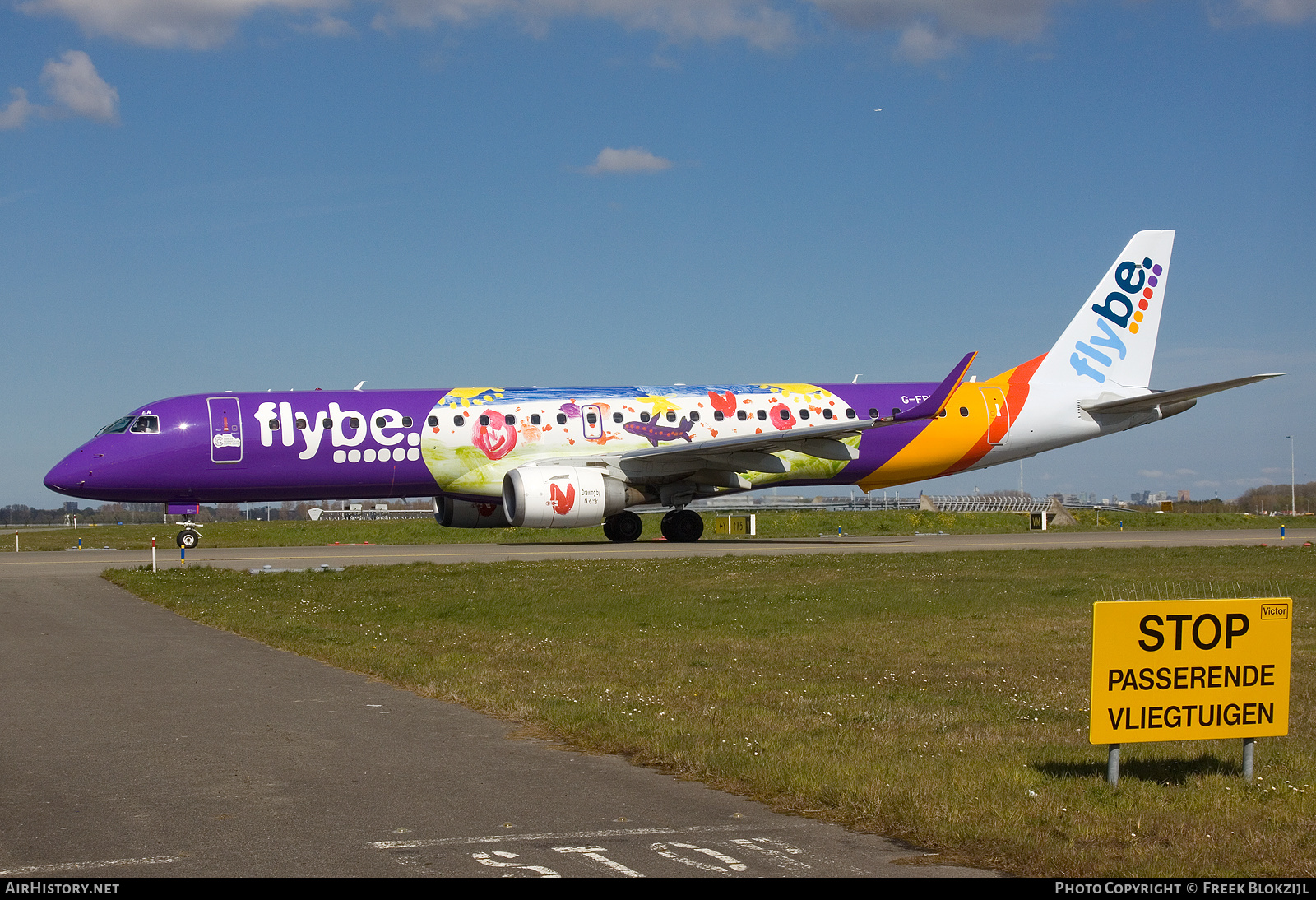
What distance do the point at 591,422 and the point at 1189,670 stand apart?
2513 centimetres

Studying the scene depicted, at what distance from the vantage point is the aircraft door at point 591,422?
3158 cm

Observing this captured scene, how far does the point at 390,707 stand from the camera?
33.3ft

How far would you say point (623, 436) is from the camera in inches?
1254

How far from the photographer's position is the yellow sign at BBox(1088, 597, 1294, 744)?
6918mm

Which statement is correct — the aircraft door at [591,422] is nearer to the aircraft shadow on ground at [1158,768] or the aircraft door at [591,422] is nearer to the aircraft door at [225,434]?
the aircraft door at [225,434]

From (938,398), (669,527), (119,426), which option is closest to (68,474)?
(119,426)

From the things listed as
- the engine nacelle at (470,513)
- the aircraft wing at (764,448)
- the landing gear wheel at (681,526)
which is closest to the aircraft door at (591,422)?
the aircraft wing at (764,448)

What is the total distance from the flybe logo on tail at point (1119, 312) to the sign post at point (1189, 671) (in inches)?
1158

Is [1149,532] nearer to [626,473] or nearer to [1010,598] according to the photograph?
[626,473]

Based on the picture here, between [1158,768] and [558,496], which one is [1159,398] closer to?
[558,496]

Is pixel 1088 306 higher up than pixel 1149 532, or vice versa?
pixel 1088 306

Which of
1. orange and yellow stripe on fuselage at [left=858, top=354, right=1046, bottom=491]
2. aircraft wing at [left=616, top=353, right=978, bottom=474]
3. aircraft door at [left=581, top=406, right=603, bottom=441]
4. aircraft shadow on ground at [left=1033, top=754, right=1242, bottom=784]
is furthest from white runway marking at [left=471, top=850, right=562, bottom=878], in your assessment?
orange and yellow stripe on fuselage at [left=858, top=354, right=1046, bottom=491]
